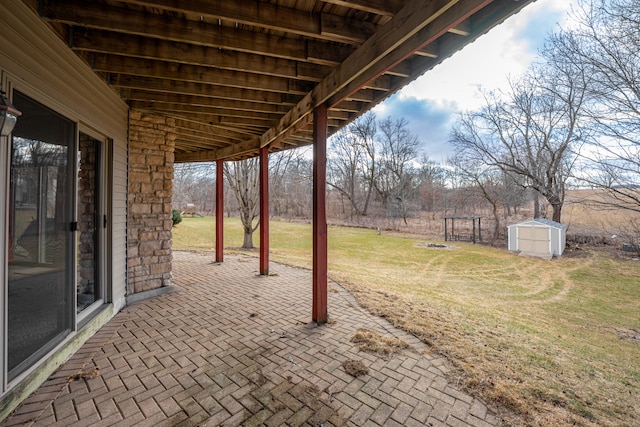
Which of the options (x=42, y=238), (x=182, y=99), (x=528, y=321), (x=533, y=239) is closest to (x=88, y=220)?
(x=42, y=238)

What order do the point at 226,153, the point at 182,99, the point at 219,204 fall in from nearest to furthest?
the point at 182,99
the point at 226,153
the point at 219,204

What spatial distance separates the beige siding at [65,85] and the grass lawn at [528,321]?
3.55 metres

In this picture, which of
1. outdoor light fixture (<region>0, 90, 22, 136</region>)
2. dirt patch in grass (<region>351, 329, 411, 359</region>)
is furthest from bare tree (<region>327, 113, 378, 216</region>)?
outdoor light fixture (<region>0, 90, 22, 136</region>)

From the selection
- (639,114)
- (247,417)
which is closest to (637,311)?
(639,114)

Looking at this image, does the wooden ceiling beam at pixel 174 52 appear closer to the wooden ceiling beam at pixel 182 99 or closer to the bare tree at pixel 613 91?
the wooden ceiling beam at pixel 182 99

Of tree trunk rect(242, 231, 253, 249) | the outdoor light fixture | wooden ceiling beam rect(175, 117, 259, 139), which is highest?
wooden ceiling beam rect(175, 117, 259, 139)

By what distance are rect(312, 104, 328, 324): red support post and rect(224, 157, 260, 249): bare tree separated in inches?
273

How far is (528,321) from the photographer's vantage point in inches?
189

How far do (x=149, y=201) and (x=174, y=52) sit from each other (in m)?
2.42

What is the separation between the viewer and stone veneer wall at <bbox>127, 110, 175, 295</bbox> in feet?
13.0

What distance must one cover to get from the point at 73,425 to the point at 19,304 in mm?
940

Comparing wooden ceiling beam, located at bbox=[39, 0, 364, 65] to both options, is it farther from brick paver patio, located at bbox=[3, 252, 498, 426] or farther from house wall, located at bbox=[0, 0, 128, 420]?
brick paver patio, located at bbox=[3, 252, 498, 426]

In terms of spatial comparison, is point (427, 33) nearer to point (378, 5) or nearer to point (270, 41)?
point (378, 5)

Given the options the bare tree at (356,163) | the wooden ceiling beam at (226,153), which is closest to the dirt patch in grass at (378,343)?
the wooden ceiling beam at (226,153)
